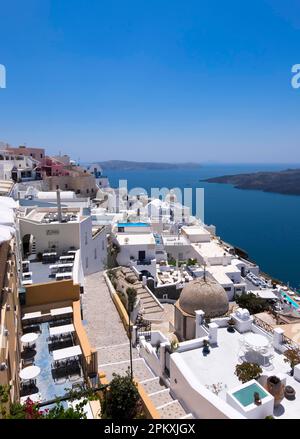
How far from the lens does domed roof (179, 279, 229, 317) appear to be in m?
14.6

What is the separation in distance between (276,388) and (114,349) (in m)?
7.05

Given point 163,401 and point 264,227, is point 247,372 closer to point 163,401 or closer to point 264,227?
point 163,401

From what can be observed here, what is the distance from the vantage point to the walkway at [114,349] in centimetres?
1010

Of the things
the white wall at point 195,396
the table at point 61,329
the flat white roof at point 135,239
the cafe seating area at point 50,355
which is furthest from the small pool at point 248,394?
the flat white roof at point 135,239

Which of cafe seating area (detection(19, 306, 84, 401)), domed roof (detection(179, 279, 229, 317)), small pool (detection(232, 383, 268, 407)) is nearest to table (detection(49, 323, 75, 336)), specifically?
cafe seating area (detection(19, 306, 84, 401))

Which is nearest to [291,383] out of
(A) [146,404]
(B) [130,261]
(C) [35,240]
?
(A) [146,404]

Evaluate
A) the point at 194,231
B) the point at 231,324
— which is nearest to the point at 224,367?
the point at 231,324

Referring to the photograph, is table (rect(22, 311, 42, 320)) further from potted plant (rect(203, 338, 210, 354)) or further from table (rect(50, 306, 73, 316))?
potted plant (rect(203, 338, 210, 354))

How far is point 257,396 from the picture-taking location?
318 inches

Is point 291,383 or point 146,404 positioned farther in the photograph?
point 291,383

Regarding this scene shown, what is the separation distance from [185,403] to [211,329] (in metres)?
3.10

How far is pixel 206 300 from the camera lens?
1465 centimetres
